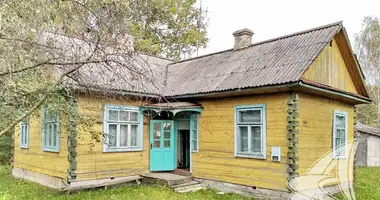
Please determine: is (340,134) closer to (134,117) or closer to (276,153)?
(276,153)

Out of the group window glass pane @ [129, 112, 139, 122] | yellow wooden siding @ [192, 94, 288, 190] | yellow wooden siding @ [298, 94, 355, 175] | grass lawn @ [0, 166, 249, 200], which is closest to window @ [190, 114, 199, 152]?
yellow wooden siding @ [192, 94, 288, 190]

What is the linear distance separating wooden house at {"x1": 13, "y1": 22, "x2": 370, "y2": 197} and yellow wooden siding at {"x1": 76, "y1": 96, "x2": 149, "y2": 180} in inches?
1.2

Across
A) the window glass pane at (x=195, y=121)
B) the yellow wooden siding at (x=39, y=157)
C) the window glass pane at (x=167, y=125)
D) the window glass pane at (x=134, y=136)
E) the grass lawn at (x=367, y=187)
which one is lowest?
the grass lawn at (x=367, y=187)

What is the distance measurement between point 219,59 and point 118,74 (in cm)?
728

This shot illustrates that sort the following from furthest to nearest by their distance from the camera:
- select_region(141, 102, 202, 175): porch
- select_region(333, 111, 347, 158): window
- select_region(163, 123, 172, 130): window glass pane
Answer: select_region(163, 123, 172, 130): window glass pane
select_region(141, 102, 202, 175): porch
select_region(333, 111, 347, 158): window

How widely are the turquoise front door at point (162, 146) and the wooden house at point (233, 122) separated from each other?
3 centimetres

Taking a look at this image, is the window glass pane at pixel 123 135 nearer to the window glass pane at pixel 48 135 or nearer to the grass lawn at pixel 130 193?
the grass lawn at pixel 130 193

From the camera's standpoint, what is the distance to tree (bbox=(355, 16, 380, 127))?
82.3 ft

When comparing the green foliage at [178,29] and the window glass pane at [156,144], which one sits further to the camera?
the green foliage at [178,29]

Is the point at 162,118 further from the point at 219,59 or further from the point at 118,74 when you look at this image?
the point at 118,74

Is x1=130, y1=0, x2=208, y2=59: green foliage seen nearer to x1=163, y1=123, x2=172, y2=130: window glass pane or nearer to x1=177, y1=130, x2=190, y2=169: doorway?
x1=177, y1=130, x2=190, y2=169: doorway

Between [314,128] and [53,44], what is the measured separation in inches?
269

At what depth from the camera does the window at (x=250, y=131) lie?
8.44 m

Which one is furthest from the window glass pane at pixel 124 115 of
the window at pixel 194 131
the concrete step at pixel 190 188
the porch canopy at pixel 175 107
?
the concrete step at pixel 190 188
